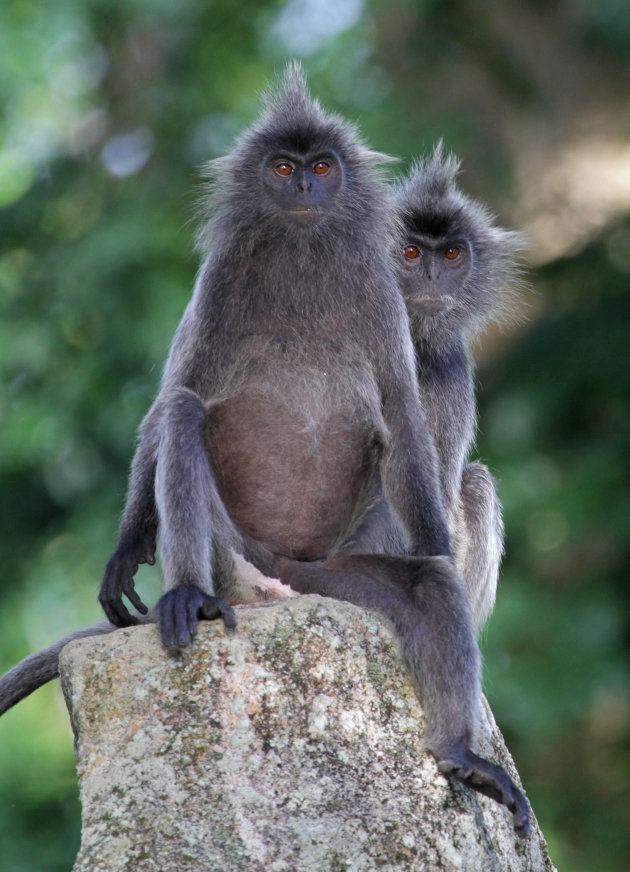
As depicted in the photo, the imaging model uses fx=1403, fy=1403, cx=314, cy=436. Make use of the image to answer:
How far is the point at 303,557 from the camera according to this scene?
5.00 meters

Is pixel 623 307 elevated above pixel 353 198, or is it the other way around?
pixel 623 307

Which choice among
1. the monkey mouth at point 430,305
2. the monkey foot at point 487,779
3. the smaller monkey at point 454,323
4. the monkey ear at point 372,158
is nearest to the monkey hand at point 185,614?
the monkey foot at point 487,779

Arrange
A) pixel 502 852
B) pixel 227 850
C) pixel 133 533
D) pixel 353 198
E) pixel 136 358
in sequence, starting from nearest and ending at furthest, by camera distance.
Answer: pixel 227 850 < pixel 502 852 < pixel 133 533 < pixel 353 198 < pixel 136 358

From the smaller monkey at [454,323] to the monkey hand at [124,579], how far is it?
1279 millimetres

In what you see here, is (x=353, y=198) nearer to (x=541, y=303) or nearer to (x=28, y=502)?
(x=28, y=502)

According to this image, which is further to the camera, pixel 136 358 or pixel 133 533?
pixel 136 358

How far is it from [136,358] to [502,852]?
5.48m

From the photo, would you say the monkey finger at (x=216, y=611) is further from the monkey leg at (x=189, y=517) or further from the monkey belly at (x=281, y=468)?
the monkey belly at (x=281, y=468)

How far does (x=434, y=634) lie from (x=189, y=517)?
2.81 feet

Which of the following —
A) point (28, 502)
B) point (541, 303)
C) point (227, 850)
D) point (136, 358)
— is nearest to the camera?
point (227, 850)

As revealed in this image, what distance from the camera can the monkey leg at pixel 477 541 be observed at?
228 inches

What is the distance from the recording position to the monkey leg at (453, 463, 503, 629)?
5.80 m

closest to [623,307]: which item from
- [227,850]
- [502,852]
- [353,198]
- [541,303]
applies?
[541,303]

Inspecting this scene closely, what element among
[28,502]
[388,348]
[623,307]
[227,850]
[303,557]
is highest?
[623,307]
